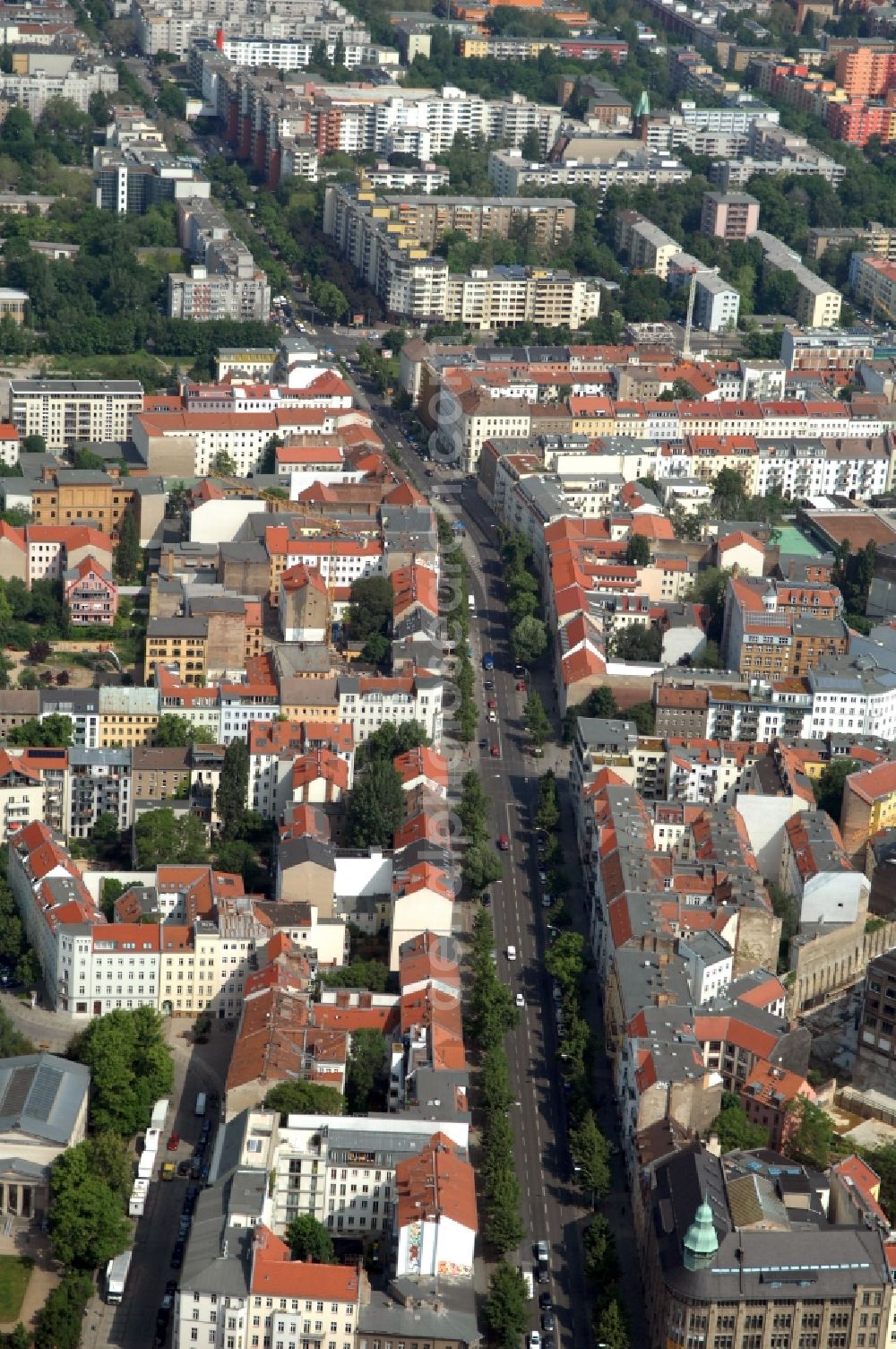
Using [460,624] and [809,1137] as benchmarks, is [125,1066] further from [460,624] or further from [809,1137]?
[460,624]

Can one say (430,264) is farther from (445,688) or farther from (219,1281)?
(219,1281)

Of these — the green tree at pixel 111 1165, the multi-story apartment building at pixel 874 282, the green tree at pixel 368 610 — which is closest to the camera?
the green tree at pixel 111 1165

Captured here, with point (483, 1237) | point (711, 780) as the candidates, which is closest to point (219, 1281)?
point (483, 1237)

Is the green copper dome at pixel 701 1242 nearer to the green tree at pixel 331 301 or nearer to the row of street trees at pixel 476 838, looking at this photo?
the row of street trees at pixel 476 838

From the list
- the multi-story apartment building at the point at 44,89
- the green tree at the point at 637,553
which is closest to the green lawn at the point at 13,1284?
the green tree at the point at 637,553

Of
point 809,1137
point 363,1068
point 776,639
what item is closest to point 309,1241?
point 363,1068

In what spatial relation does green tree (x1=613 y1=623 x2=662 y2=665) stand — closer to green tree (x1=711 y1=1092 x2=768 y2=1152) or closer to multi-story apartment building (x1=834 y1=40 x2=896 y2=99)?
green tree (x1=711 y1=1092 x2=768 y2=1152)
